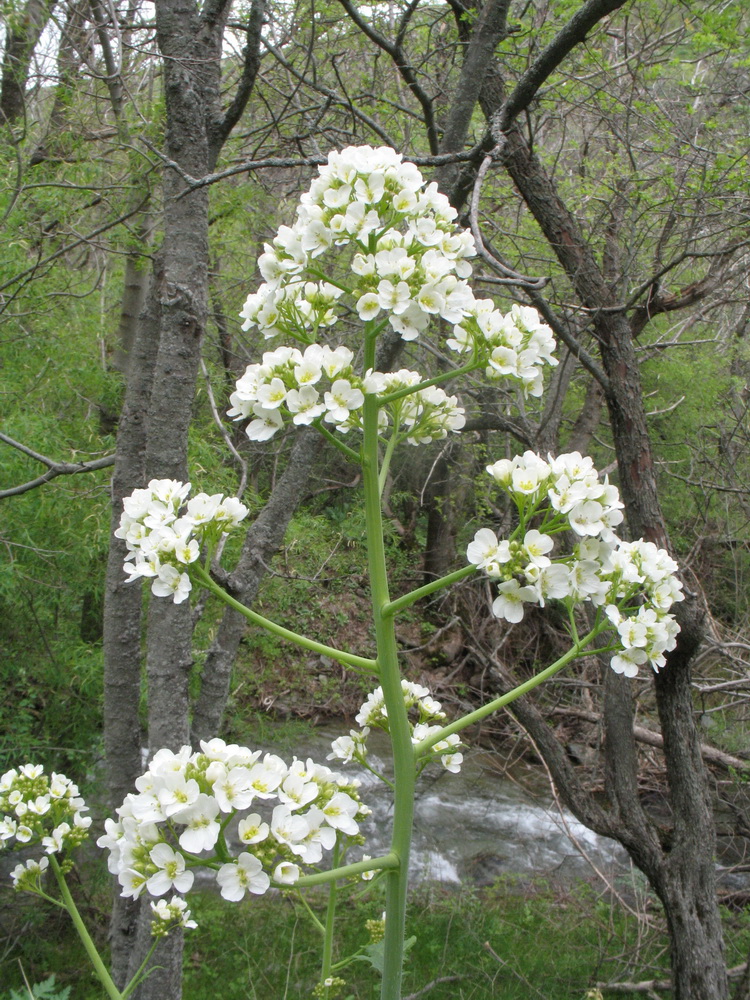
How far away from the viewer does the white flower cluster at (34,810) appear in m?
2.06

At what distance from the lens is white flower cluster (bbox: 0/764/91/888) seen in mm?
2061

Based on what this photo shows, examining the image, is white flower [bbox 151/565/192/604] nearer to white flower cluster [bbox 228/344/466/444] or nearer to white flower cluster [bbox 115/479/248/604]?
white flower cluster [bbox 115/479/248/604]

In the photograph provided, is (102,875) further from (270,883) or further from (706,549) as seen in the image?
(706,549)

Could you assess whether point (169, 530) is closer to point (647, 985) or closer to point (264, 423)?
point (264, 423)

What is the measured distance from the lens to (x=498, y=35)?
3.22 m

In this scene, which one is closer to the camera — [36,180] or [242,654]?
[36,180]

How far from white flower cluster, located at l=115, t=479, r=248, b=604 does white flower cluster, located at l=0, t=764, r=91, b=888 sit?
1.02 m

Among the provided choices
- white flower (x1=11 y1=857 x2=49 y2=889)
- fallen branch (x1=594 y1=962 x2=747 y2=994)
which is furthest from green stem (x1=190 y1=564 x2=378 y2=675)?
fallen branch (x1=594 y1=962 x2=747 y2=994)

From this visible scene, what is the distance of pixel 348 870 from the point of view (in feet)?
3.94

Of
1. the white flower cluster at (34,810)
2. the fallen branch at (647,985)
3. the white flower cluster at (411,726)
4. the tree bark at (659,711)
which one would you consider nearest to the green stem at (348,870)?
the white flower cluster at (411,726)

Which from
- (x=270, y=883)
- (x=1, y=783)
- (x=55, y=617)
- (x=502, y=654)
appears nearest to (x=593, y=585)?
(x=270, y=883)

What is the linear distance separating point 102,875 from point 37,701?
3.57 ft

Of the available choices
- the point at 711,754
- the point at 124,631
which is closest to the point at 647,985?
the point at 711,754

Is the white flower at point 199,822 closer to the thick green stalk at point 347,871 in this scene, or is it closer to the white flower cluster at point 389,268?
the thick green stalk at point 347,871
